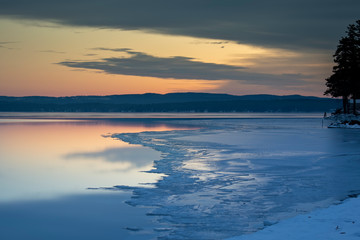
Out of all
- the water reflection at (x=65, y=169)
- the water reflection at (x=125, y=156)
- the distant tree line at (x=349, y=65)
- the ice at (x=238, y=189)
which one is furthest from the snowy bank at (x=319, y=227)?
the distant tree line at (x=349, y=65)

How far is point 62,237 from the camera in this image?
802 centimetres

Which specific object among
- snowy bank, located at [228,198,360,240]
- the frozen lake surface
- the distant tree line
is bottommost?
the frozen lake surface

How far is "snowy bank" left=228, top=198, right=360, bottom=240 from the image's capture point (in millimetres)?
7207

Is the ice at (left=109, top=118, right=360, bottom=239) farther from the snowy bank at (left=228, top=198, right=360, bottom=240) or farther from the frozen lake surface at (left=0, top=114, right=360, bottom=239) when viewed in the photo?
the snowy bank at (left=228, top=198, right=360, bottom=240)

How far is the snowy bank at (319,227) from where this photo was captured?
7207 mm

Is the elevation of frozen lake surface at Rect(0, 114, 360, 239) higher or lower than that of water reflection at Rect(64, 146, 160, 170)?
lower

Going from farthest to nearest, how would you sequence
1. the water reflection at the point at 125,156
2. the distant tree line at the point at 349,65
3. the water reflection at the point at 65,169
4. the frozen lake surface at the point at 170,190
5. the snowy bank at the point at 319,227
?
1. the distant tree line at the point at 349,65
2. the water reflection at the point at 125,156
3. the water reflection at the point at 65,169
4. the frozen lake surface at the point at 170,190
5. the snowy bank at the point at 319,227

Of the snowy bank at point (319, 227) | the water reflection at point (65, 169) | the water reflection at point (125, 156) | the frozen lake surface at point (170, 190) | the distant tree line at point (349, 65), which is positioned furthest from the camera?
the distant tree line at point (349, 65)

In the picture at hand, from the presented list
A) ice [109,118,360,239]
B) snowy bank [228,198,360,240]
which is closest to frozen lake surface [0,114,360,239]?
ice [109,118,360,239]

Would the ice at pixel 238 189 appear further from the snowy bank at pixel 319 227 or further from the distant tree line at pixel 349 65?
the distant tree line at pixel 349 65

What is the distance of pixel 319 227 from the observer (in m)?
7.73

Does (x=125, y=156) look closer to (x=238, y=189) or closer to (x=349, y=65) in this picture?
(x=238, y=189)

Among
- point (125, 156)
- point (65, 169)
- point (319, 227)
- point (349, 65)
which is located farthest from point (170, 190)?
point (349, 65)

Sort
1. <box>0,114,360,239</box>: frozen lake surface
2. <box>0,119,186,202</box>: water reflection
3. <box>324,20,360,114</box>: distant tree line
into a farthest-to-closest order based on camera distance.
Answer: <box>324,20,360,114</box>: distant tree line < <box>0,119,186,202</box>: water reflection < <box>0,114,360,239</box>: frozen lake surface
